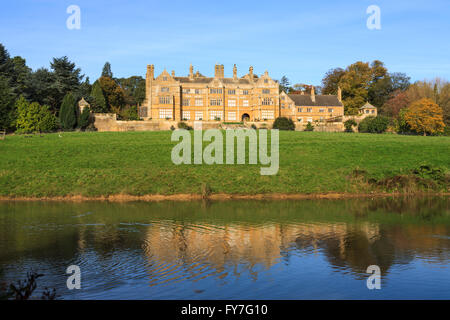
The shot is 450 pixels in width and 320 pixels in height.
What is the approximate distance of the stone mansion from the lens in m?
88.4

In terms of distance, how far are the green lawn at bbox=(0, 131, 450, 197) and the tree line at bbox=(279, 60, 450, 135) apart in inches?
1171

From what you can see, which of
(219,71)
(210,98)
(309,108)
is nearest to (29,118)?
(210,98)

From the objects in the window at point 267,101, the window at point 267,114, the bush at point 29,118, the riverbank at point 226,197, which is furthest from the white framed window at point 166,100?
the riverbank at point 226,197

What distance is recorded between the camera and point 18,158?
41469 millimetres

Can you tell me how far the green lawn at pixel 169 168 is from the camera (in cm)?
3425

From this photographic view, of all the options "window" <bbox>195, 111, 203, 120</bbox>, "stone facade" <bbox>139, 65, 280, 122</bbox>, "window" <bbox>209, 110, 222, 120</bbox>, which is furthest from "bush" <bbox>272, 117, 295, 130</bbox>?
"window" <bbox>195, 111, 203, 120</bbox>

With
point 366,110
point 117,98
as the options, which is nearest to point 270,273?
point 366,110

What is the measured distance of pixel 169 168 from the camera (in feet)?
125

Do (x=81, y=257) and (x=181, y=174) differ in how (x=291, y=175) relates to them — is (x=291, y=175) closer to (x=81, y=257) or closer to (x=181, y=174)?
(x=181, y=174)

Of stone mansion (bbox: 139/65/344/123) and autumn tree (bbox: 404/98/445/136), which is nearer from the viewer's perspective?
autumn tree (bbox: 404/98/445/136)

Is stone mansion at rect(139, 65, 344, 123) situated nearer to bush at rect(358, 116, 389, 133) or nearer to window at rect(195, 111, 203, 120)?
window at rect(195, 111, 203, 120)

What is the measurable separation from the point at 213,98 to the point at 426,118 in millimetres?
40673

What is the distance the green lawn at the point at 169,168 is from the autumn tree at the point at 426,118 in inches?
1136

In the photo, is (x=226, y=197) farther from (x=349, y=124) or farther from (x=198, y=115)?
(x=198, y=115)
